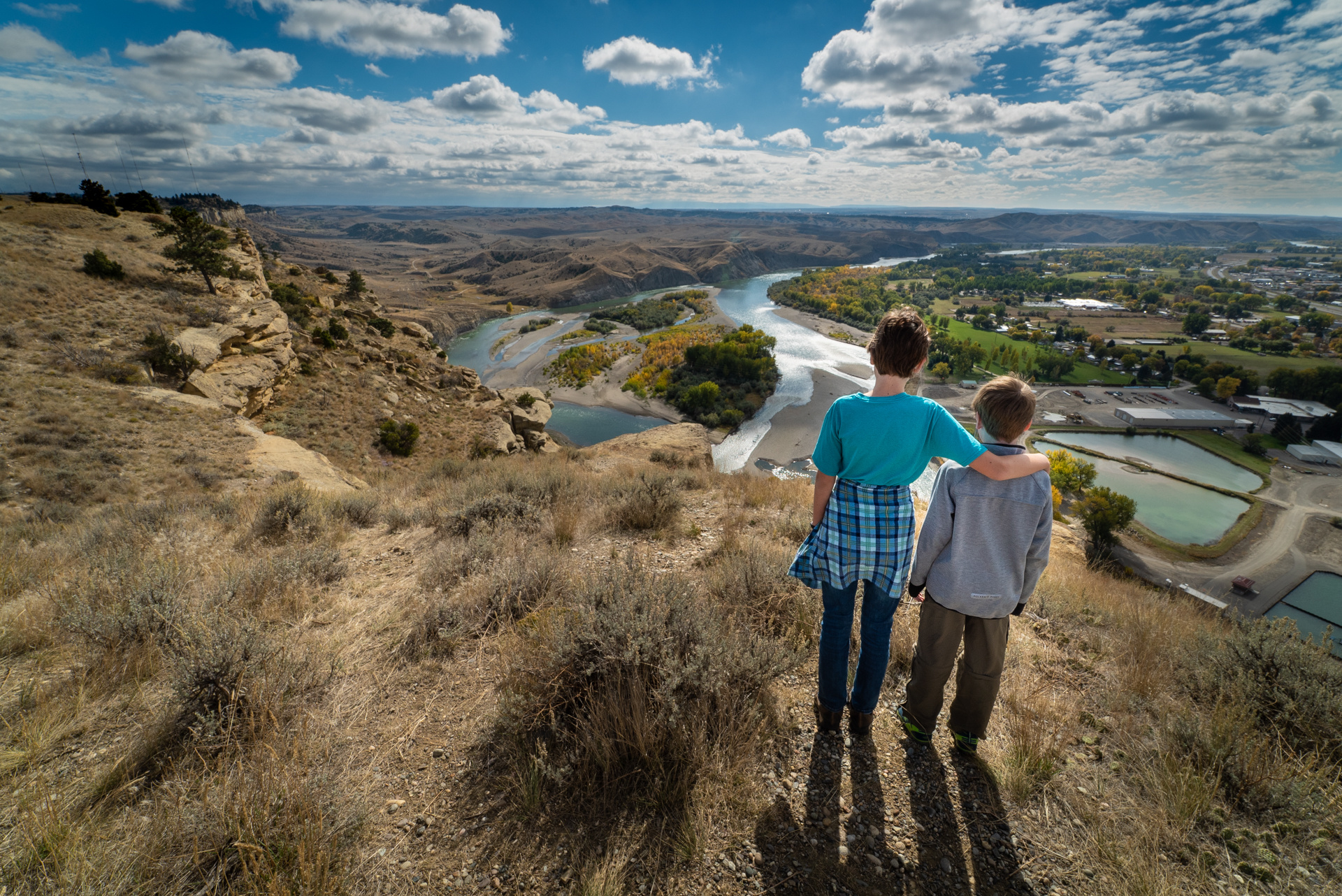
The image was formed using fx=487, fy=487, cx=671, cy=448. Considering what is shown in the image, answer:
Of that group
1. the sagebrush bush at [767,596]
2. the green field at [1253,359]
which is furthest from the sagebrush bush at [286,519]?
the green field at [1253,359]

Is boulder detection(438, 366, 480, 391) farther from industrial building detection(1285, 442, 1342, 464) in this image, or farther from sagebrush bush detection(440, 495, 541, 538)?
industrial building detection(1285, 442, 1342, 464)

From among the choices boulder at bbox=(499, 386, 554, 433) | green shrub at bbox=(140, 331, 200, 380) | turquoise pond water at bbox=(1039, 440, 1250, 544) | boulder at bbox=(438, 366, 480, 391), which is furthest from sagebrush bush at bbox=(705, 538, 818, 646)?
turquoise pond water at bbox=(1039, 440, 1250, 544)

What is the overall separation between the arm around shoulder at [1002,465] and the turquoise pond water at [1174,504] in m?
32.1

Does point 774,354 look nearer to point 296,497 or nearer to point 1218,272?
point 296,497

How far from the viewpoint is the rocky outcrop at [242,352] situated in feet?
42.2

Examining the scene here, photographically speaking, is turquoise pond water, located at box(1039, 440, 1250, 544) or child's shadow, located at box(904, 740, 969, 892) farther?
turquoise pond water, located at box(1039, 440, 1250, 544)

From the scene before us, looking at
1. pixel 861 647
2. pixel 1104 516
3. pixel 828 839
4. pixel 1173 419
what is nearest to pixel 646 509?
pixel 861 647

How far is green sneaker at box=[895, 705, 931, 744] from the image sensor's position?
8.57 ft

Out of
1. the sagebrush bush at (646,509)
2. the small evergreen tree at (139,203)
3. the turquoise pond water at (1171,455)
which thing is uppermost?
the small evergreen tree at (139,203)

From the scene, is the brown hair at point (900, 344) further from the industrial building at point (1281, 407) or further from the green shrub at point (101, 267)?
the industrial building at point (1281, 407)

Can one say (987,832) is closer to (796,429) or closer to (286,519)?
(286,519)

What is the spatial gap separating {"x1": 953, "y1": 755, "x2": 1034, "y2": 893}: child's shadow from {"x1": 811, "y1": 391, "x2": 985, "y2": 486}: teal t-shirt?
155 cm

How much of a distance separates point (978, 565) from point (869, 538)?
517 millimetres

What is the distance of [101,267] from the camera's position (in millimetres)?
14633
